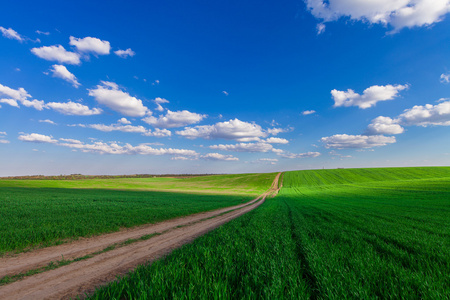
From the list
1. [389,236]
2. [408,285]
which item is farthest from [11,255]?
[389,236]

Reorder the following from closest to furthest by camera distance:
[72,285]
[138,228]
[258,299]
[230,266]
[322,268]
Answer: [258,299]
[322,268]
[230,266]
[72,285]
[138,228]

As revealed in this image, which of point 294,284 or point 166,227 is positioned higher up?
point 294,284

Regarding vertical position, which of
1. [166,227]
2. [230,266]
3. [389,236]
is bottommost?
[166,227]

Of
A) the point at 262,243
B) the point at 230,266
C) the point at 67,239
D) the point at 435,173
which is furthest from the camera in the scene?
the point at 435,173

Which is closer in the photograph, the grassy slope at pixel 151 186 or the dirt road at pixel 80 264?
the dirt road at pixel 80 264

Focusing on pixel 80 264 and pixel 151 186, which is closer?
pixel 80 264

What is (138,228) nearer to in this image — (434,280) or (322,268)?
(322,268)

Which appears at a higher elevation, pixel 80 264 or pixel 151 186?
pixel 80 264

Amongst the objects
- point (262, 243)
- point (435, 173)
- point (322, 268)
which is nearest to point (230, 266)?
point (322, 268)

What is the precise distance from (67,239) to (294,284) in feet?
43.3

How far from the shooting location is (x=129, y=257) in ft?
Answer: 28.2

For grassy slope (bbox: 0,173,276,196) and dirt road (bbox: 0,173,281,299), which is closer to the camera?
dirt road (bbox: 0,173,281,299)

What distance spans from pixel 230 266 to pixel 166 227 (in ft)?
39.3

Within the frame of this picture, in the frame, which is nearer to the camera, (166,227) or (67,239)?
(67,239)
